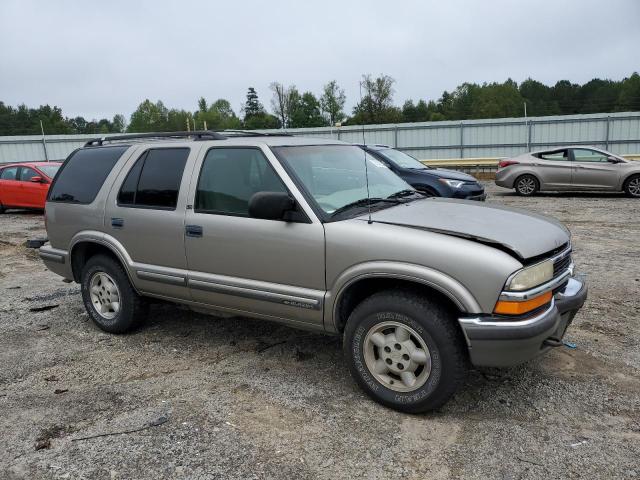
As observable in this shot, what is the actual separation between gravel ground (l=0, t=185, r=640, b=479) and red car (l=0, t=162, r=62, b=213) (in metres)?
9.41

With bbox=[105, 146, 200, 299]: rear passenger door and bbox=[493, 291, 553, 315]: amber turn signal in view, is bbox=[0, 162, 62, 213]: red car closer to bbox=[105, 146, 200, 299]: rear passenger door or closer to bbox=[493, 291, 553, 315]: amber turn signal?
bbox=[105, 146, 200, 299]: rear passenger door

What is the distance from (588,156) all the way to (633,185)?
4.50 feet

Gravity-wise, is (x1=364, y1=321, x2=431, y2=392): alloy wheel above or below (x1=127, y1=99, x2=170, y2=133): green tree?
below

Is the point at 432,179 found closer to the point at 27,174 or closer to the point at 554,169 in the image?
the point at 554,169

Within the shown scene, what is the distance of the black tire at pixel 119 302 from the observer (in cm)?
487

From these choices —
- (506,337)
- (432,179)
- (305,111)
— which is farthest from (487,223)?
(305,111)

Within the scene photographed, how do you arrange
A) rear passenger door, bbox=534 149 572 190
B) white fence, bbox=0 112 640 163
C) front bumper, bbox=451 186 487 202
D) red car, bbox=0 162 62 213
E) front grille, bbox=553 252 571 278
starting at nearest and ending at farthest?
front grille, bbox=553 252 571 278 → front bumper, bbox=451 186 487 202 → red car, bbox=0 162 62 213 → rear passenger door, bbox=534 149 572 190 → white fence, bbox=0 112 640 163

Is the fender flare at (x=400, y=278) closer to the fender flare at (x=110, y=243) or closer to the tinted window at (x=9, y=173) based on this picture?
the fender flare at (x=110, y=243)

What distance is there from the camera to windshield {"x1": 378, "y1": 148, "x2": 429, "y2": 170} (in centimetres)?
1148

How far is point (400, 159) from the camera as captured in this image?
11.8 meters

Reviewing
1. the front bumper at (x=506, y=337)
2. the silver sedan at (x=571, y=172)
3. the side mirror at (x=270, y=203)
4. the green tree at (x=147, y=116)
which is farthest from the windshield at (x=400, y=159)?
the green tree at (x=147, y=116)

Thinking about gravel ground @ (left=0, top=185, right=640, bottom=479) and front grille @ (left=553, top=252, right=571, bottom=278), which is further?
front grille @ (left=553, top=252, right=571, bottom=278)

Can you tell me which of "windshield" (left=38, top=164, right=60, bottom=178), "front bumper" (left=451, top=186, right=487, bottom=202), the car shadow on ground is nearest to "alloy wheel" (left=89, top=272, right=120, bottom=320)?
"front bumper" (left=451, top=186, right=487, bottom=202)

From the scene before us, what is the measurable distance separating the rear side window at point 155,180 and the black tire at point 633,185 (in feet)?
44.1
